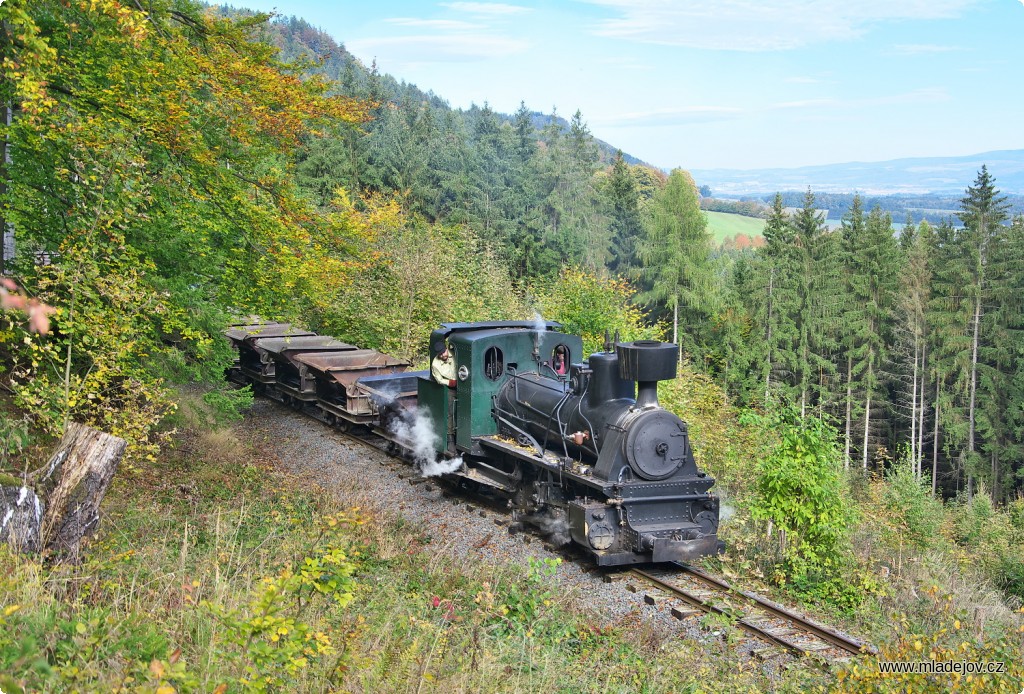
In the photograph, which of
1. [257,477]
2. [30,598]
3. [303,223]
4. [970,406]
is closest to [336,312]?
[303,223]

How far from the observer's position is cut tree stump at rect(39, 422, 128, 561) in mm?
6508

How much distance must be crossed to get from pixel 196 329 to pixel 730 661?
354 inches

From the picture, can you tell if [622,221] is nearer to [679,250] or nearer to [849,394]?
[679,250]

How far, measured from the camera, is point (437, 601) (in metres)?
7.74

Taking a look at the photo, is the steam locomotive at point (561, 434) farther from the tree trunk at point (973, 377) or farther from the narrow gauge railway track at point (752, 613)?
the tree trunk at point (973, 377)

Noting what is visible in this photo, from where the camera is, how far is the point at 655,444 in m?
10.3

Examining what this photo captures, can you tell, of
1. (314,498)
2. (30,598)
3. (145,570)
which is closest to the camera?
(30,598)

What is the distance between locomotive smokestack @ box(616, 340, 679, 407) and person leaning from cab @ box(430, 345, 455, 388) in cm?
362

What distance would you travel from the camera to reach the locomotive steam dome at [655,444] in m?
10.2

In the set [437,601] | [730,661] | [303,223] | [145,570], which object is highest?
[303,223]

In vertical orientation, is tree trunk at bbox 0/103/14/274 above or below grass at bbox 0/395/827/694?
above

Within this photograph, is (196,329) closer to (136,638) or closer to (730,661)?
(136,638)

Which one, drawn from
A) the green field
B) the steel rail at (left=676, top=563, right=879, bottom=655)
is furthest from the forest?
the green field

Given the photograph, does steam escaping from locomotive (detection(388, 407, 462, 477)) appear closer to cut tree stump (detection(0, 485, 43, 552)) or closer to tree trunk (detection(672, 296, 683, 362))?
cut tree stump (detection(0, 485, 43, 552))
